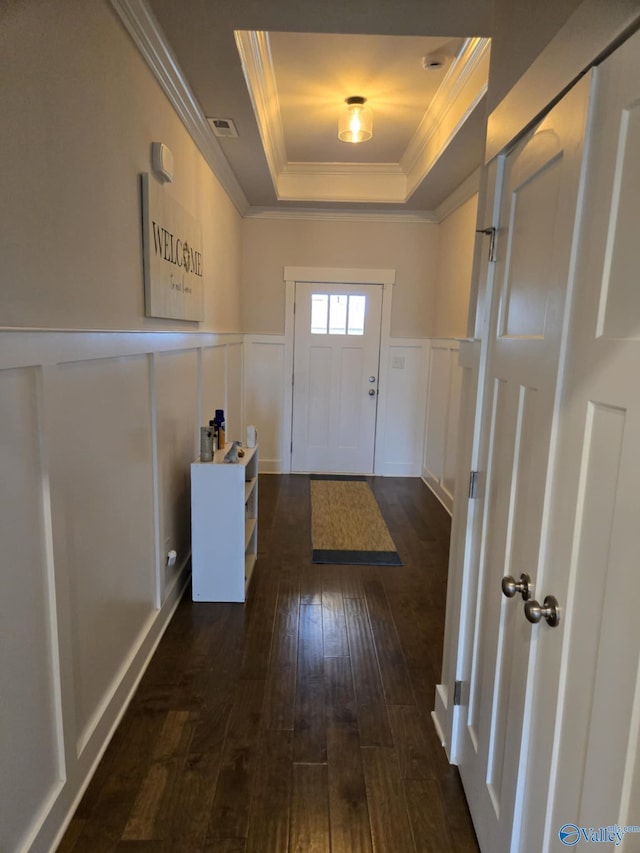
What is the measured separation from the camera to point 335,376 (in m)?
5.11

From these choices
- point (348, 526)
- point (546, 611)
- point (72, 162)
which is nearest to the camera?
point (546, 611)

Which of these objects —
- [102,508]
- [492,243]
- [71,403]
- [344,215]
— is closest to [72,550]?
[102,508]

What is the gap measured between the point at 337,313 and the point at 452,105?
7.48 feet

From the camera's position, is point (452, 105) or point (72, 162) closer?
point (72, 162)

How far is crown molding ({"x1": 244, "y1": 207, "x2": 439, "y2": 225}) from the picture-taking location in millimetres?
4793

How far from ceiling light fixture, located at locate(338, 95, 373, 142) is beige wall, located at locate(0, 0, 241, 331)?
1.41 metres

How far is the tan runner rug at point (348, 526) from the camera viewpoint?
3283mm

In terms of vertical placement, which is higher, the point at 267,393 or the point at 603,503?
the point at 603,503

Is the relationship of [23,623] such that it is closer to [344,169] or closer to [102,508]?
[102,508]

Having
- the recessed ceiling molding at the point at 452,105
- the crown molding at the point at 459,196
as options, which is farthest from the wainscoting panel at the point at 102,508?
the crown molding at the point at 459,196

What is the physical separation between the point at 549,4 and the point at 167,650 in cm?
257

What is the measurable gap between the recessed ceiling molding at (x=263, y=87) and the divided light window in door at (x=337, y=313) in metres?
1.36

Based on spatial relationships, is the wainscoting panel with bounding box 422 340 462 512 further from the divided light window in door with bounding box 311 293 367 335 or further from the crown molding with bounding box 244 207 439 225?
the crown molding with bounding box 244 207 439 225

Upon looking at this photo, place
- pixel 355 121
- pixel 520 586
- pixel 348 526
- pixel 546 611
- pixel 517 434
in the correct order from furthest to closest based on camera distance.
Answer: pixel 348 526 → pixel 355 121 → pixel 517 434 → pixel 520 586 → pixel 546 611
